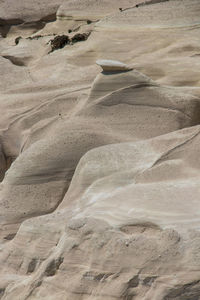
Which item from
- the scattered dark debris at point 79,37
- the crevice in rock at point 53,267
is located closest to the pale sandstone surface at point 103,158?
the crevice in rock at point 53,267

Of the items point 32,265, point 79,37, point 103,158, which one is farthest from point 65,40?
point 32,265

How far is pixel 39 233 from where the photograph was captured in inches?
167

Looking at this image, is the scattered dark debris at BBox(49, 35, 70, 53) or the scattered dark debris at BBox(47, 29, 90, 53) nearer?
the scattered dark debris at BBox(47, 29, 90, 53)

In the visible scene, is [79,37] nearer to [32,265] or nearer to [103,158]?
[103,158]

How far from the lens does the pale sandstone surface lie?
11.5 ft

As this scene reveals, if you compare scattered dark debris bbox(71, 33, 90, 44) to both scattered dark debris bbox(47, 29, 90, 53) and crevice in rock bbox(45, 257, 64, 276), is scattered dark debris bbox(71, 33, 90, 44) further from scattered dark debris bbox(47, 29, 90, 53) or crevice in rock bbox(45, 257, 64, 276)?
crevice in rock bbox(45, 257, 64, 276)

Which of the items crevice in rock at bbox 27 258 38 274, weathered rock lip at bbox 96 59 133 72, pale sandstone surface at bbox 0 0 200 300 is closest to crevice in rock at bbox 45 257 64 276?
pale sandstone surface at bbox 0 0 200 300

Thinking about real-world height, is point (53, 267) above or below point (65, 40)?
above

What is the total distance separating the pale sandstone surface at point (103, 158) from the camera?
350 centimetres

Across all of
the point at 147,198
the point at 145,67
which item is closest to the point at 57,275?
the point at 147,198

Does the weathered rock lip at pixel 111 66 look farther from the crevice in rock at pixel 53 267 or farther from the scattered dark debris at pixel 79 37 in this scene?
the crevice in rock at pixel 53 267

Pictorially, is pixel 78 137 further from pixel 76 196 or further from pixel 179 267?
pixel 179 267

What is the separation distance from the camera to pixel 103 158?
4797 mm

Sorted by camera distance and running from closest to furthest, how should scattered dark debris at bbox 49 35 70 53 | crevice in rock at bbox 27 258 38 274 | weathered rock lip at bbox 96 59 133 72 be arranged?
crevice in rock at bbox 27 258 38 274, weathered rock lip at bbox 96 59 133 72, scattered dark debris at bbox 49 35 70 53
